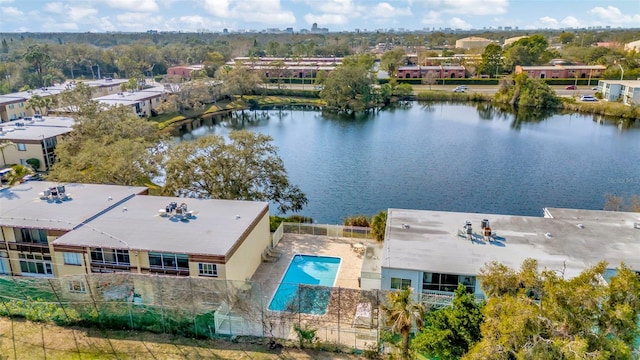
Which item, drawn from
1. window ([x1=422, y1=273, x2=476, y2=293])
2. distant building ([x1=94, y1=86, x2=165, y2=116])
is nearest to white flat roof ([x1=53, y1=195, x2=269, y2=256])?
window ([x1=422, y1=273, x2=476, y2=293])

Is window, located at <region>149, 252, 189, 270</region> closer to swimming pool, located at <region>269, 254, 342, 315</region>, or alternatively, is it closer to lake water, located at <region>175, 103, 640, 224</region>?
swimming pool, located at <region>269, 254, 342, 315</region>

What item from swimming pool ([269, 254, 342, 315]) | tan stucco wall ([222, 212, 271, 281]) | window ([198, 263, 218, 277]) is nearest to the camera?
swimming pool ([269, 254, 342, 315])

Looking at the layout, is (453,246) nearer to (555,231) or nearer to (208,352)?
(555,231)

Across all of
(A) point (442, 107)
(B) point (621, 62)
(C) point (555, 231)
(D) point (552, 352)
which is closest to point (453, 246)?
(C) point (555, 231)

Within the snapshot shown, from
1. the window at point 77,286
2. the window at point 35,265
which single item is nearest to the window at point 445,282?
the window at point 77,286

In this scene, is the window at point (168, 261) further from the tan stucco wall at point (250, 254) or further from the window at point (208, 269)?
the tan stucco wall at point (250, 254)

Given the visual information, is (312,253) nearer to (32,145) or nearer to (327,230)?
(327,230)
